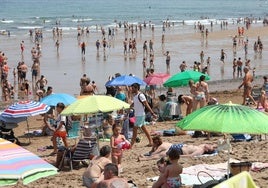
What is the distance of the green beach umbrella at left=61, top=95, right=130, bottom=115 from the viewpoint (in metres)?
10.8

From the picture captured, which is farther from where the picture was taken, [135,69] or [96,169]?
[135,69]

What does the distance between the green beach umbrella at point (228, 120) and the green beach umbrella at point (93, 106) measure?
3.29 metres

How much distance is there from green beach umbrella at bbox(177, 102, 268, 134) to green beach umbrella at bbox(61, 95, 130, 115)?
3.29 m

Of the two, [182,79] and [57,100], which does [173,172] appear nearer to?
[57,100]

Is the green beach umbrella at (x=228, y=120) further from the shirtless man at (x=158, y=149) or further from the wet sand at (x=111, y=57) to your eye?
the wet sand at (x=111, y=57)

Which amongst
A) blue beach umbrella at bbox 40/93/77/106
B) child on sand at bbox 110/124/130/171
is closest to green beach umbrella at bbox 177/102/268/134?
child on sand at bbox 110/124/130/171

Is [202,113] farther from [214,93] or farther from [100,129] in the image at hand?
[214,93]

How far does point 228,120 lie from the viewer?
7469 millimetres

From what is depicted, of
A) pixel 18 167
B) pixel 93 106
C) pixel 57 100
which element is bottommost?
pixel 57 100

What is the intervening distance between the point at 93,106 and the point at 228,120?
3964 mm

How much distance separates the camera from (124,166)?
1068cm

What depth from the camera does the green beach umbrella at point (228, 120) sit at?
7.37 meters

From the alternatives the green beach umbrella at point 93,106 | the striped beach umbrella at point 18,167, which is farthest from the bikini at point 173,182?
the green beach umbrella at point 93,106

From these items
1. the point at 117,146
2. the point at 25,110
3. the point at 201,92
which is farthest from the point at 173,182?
the point at 201,92
